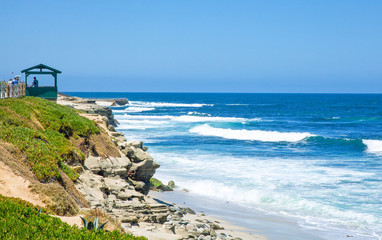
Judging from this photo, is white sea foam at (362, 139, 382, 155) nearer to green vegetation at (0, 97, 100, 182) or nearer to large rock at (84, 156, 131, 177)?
large rock at (84, 156, 131, 177)

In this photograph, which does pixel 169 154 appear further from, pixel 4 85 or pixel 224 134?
pixel 224 134

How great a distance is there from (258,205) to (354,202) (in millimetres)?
3934

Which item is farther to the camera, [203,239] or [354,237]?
[354,237]

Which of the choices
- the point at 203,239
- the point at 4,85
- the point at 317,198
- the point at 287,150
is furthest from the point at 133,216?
the point at 287,150

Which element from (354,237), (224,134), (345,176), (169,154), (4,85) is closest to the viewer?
(354,237)

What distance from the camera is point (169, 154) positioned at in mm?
30594

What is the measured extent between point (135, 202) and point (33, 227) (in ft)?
19.3

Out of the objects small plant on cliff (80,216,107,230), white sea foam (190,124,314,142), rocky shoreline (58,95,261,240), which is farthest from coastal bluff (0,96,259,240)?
white sea foam (190,124,314,142)

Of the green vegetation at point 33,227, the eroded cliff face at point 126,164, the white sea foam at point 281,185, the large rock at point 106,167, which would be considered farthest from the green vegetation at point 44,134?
the white sea foam at point 281,185

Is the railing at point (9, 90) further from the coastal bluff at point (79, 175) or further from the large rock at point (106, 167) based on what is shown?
the large rock at point (106, 167)

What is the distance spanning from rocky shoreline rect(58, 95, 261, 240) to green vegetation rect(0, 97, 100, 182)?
2.54 ft

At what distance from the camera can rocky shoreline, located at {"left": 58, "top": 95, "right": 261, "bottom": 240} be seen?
10891 millimetres

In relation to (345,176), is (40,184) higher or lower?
higher

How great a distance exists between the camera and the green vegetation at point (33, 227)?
7096 mm
